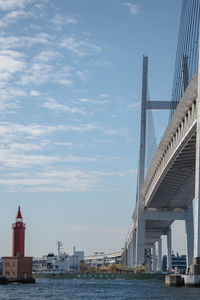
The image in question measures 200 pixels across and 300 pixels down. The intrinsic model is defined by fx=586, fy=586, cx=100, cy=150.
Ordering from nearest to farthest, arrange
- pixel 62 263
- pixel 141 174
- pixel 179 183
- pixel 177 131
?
pixel 177 131
pixel 179 183
pixel 141 174
pixel 62 263

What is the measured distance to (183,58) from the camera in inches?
1914

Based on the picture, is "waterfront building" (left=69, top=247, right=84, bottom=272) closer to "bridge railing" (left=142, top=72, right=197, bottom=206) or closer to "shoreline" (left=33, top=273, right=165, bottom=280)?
"shoreline" (left=33, top=273, right=165, bottom=280)

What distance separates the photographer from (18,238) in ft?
222

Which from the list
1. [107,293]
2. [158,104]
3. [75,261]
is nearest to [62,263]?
[75,261]

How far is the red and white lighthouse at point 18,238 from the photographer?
67125 mm

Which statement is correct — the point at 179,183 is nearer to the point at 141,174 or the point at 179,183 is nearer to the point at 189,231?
the point at 141,174

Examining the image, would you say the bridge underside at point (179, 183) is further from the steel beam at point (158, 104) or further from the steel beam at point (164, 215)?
the steel beam at point (158, 104)

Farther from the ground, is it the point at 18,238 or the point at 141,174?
the point at 141,174

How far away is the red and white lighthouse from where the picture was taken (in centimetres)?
6712

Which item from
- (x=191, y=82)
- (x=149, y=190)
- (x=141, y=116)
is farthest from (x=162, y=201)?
(x=191, y=82)

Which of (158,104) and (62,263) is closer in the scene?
(158,104)

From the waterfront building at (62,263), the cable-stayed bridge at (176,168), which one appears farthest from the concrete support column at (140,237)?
the waterfront building at (62,263)

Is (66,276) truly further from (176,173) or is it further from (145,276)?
(176,173)

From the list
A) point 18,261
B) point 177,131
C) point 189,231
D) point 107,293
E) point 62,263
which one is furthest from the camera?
point 62,263
